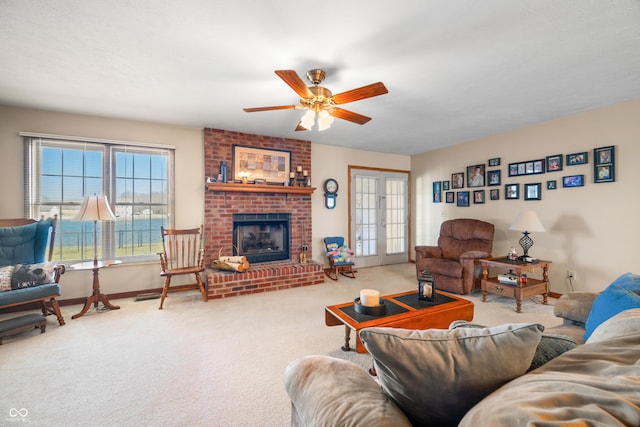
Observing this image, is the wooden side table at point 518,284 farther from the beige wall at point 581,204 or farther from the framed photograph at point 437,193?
the framed photograph at point 437,193

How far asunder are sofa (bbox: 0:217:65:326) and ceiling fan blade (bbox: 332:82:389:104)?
3.42 meters

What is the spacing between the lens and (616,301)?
125 cm

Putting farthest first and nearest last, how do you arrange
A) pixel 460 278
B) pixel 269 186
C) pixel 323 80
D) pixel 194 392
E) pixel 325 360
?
A: pixel 269 186
pixel 460 278
pixel 323 80
pixel 194 392
pixel 325 360

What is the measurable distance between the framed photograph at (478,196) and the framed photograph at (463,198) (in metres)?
0.14

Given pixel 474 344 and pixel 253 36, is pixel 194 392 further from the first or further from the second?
pixel 253 36

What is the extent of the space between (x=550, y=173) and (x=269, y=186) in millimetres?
4160

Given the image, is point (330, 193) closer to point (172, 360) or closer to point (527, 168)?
point (527, 168)

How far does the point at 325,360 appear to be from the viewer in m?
1.03

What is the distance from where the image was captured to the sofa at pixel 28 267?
252 centimetres

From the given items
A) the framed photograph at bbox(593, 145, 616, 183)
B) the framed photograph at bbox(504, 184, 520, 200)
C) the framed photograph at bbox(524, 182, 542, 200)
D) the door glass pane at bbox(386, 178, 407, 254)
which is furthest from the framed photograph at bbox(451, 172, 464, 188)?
the framed photograph at bbox(593, 145, 616, 183)

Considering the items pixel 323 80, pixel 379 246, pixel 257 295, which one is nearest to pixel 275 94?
pixel 323 80

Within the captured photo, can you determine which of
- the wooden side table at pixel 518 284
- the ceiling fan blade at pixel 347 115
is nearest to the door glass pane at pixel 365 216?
the wooden side table at pixel 518 284

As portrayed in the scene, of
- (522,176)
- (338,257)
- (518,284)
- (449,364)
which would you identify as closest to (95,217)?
(338,257)

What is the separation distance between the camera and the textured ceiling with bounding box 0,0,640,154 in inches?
66.6
